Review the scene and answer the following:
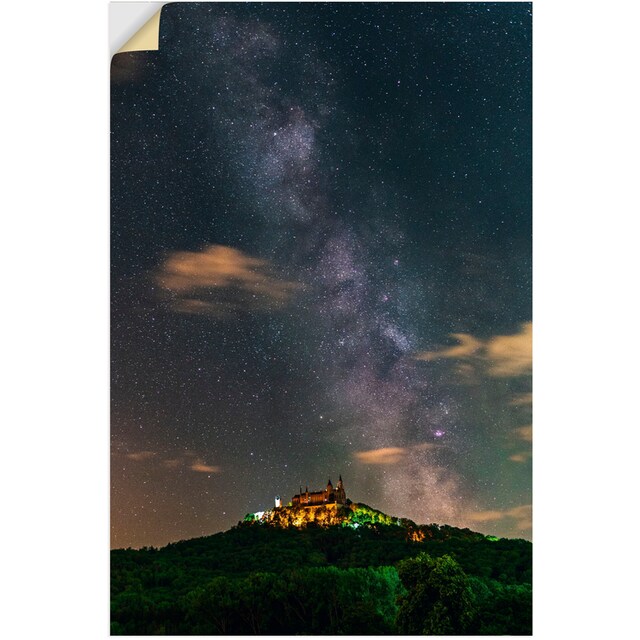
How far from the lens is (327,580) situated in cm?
612

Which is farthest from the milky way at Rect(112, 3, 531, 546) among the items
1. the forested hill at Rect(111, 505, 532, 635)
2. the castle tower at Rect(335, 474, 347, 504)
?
the forested hill at Rect(111, 505, 532, 635)

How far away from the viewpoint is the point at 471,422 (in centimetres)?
616

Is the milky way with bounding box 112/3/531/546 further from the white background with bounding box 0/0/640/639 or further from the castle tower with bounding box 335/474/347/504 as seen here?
the white background with bounding box 0/0/640/639

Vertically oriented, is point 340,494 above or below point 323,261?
below

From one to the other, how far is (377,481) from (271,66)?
3145 millimetres

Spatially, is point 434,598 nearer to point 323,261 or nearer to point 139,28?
point 323,261

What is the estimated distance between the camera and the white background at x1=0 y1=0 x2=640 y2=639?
556cm

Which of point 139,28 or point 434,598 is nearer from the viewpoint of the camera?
point 434,598
